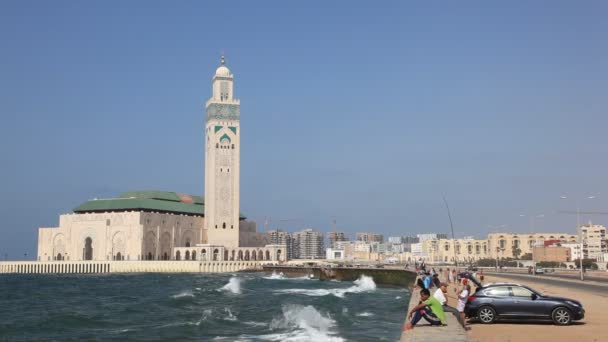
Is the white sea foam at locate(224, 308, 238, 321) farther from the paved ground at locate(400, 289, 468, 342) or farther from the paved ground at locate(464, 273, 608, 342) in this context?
the paved ground at locate(400, 289, 468, 342)

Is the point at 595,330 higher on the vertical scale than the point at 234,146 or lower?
lower

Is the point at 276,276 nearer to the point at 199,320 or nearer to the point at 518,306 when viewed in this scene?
the point at 199,320

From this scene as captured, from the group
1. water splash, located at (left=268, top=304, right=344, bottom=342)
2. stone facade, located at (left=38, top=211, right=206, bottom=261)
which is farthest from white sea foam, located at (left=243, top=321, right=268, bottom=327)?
stone facade, located at (left=38, top=211, right=206, bottom=261)

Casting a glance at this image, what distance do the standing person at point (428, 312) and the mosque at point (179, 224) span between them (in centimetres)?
13885

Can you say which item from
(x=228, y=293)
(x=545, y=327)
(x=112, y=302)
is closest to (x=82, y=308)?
(x=112, y=302)

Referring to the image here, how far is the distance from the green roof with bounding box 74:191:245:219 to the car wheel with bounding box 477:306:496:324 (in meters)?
146

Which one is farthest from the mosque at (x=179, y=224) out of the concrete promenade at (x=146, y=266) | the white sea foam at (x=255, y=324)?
the white sea foam at (x=255, y=324)

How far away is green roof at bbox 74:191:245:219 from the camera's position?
162 m

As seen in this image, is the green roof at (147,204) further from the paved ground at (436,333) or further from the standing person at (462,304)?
the paved ground at (436,333)

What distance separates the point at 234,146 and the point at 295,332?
136995 mm

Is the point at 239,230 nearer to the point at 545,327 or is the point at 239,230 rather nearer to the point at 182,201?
the point at 182,201

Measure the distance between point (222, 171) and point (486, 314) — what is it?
14432 centimetres

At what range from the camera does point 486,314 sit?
70.5ft

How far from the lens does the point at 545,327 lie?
67.6 feet
